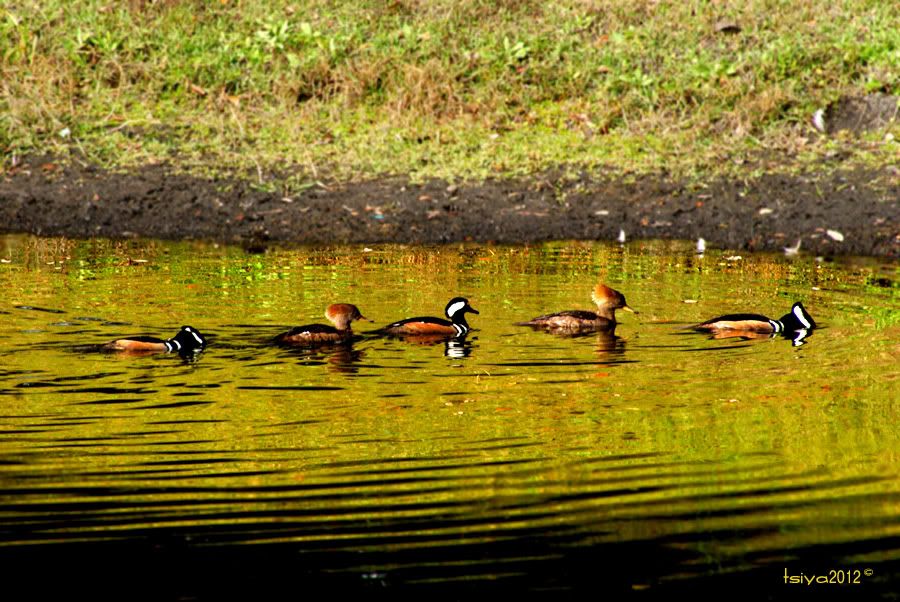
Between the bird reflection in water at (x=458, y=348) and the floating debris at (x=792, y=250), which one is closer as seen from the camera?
the bird reflection in water at (x=458, y=348)

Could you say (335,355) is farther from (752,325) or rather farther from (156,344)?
(752,325)

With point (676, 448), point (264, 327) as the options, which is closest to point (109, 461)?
point (676, 448)

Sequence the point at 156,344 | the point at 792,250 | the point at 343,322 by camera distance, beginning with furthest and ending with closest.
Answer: the point at 792,250 < the point at 343,322 < the point at 156,344

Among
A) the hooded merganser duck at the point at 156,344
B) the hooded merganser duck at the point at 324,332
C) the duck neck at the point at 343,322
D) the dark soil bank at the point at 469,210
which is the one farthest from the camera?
the dark soil bank at the point at 469,210

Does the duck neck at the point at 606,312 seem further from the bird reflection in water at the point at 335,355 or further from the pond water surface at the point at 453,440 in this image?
the bird reflection in water at the point at 335,355

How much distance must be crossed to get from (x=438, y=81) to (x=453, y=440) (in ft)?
41.8

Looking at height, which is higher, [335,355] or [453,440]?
[335,355]

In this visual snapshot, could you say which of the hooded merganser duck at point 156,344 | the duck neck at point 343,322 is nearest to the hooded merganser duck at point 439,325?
the duck neck at point 343,322

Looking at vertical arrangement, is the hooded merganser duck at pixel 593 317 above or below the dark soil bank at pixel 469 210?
below

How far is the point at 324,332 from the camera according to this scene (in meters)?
12.1

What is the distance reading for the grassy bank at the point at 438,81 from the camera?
Answer: 19750mm

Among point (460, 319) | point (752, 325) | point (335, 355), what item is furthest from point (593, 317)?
point (335, 355)

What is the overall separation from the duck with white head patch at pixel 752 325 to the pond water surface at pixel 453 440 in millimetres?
249

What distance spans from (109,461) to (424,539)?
232 centimetres
